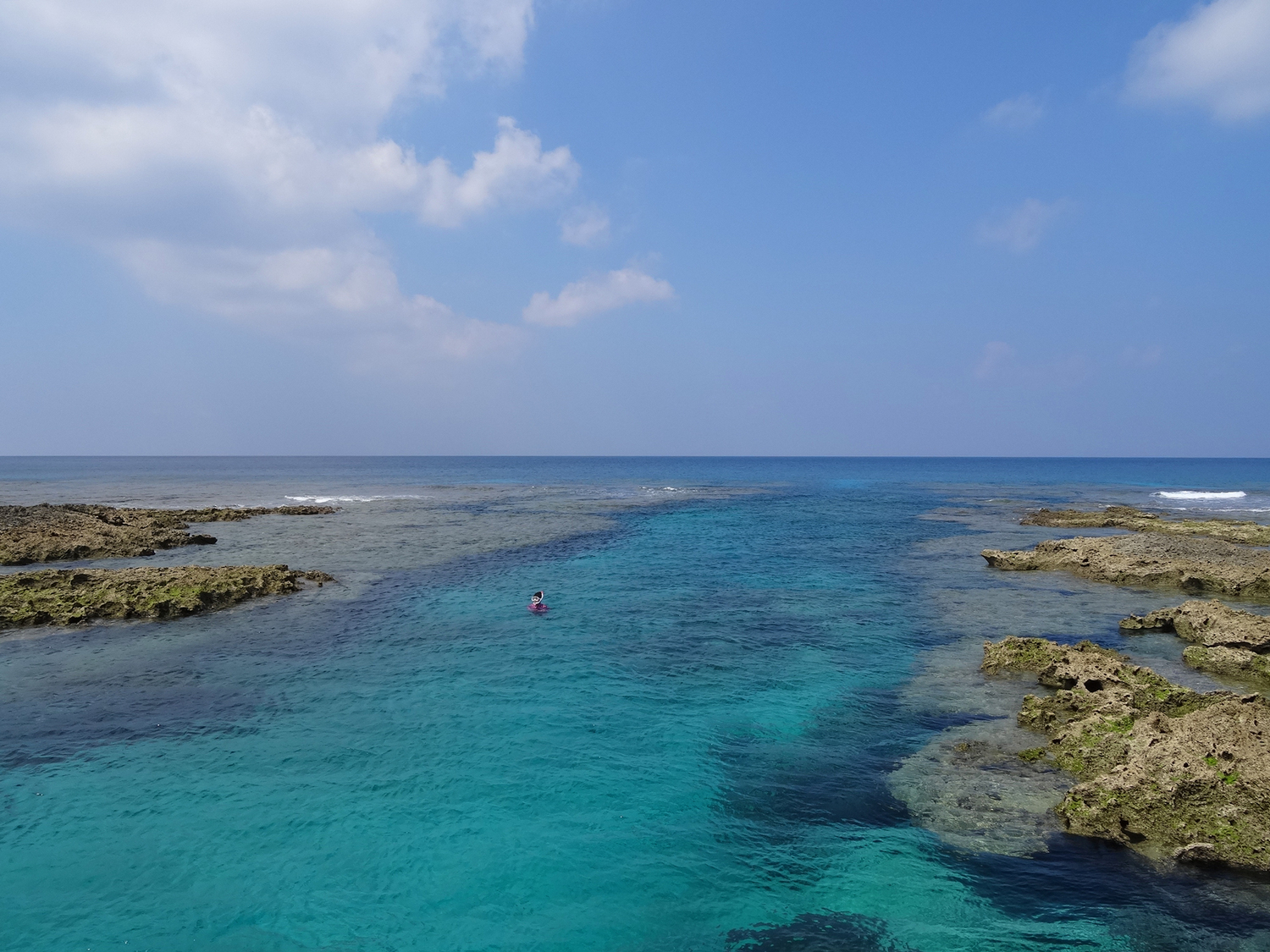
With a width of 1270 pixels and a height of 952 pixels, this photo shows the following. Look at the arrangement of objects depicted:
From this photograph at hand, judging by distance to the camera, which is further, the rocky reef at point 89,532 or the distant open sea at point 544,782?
the rocky reef at point 89,532

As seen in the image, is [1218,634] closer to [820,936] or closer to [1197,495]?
[820,936]

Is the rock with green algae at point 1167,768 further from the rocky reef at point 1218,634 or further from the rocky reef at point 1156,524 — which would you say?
the rocky reef at point 1156,524

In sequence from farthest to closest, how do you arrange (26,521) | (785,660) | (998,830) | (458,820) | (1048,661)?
(26,521) < (785,660) < (1048,661) < (458,820) < (998,830)

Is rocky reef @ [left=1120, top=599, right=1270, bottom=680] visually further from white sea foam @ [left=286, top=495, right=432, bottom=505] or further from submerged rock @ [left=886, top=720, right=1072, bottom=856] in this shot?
white sea foam @ [left=286, top=495, right=432, bottom=505]

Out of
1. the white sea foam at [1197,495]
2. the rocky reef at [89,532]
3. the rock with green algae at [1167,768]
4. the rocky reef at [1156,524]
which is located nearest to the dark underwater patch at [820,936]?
the rock with green algae at [1167,768]

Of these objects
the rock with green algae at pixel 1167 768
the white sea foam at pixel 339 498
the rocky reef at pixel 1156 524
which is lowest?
the rock with green algae at pixel 1167 768

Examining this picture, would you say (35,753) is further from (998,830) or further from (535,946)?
(998,830)

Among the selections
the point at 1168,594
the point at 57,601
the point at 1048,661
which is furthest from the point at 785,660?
the point at 57,601
